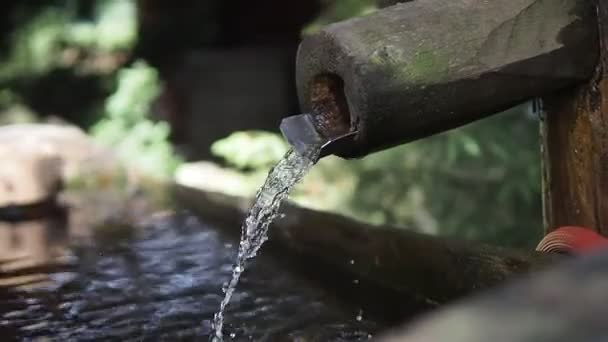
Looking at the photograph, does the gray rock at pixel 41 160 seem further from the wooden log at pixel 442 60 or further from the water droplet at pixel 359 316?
the wooden log at pixel 442 60

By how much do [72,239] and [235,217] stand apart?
821 millimetres

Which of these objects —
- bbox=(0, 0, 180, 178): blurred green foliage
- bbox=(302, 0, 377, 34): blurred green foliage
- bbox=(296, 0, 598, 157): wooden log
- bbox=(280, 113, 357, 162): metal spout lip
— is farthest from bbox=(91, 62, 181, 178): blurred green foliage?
bbox=(296, 0, 598, 157): wooden log

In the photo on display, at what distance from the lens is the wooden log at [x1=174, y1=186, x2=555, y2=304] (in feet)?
7.50

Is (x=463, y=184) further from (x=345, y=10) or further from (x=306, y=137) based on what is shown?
(x=306, y=137)

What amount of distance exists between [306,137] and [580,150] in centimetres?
75

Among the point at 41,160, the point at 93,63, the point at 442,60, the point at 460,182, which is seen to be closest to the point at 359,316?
the point at 442,60

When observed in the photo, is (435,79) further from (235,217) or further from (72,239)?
(72,239)

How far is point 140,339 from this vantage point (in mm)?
2416

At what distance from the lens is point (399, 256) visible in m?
2.74

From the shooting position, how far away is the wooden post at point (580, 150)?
2131 mm

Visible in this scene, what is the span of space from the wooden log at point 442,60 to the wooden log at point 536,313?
1.23 meters

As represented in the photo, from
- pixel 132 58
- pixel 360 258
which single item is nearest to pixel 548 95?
pixel 360 258

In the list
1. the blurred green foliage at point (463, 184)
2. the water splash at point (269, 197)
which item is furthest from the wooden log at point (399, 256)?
the blurred green foliage at point (463, 184)

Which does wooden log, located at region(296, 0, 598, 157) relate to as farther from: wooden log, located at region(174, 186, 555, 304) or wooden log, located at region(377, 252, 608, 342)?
wooden log, located at region(377, 252, 608, 342)
